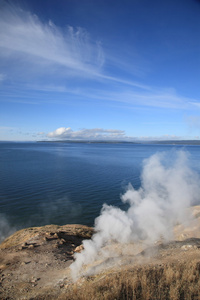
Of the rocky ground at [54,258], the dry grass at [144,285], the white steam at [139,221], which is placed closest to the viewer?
the dry grass at [144,285]

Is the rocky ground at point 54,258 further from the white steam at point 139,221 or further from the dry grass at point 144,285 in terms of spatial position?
the white steam at point 139,221

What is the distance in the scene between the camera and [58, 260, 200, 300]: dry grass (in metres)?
8.46

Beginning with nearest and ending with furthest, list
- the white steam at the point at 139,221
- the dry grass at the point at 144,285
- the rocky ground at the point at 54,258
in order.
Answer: the dry grass at the point at 144,285, the rocky ground at the point at 54,258, the white steam at the point at 139,221

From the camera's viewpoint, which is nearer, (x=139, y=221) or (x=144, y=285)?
(x=144, y=285)

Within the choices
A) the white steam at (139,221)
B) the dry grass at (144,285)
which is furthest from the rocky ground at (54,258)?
the white steam at (139,221)

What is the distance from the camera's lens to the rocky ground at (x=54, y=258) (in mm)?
10367

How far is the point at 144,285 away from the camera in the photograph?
8930mm

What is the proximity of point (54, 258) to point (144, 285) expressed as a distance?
25.2 feet

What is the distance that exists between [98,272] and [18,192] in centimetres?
2486

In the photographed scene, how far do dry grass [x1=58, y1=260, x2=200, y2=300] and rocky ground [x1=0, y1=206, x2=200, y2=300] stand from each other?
730 mm

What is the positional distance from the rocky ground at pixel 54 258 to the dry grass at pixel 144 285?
0.73 metres

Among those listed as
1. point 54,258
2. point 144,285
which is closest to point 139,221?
point 54,258

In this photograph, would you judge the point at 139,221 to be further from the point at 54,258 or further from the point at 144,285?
the point at 144,285

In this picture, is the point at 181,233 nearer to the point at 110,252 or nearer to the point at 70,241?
the point at 110,252
